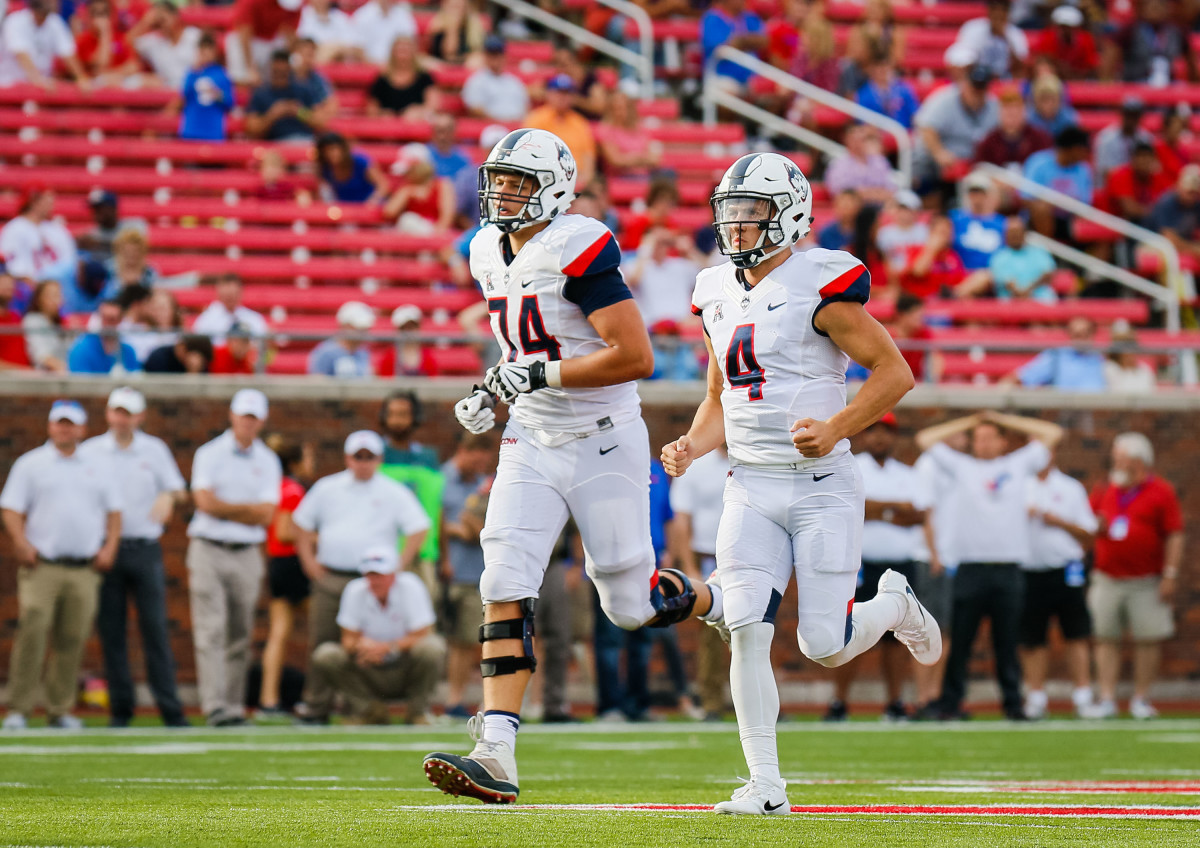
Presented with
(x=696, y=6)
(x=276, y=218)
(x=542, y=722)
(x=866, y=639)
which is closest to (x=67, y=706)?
(x=542, y=722)

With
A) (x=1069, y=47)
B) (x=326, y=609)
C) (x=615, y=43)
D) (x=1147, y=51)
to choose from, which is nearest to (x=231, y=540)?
(x=326, y=609)

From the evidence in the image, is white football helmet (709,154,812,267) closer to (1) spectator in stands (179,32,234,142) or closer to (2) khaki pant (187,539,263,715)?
(2) khaki pant (187,539,263,715)

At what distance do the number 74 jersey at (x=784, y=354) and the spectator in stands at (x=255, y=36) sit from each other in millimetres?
11278

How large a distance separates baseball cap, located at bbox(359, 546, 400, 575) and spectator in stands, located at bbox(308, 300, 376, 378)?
2376mm

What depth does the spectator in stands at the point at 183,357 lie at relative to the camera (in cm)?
1278

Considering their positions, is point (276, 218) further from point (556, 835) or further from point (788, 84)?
point (556, 835)

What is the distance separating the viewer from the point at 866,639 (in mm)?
5949

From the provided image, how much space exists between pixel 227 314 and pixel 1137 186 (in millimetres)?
8927

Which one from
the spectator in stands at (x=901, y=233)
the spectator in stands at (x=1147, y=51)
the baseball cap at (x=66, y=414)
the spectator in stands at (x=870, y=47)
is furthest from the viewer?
the spectator in stands at (x=1147, y=51)

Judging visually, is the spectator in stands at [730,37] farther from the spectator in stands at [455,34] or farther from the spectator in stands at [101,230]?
the spectator in stands at [101,230]

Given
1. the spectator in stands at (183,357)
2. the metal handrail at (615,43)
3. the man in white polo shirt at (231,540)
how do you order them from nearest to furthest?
the man in white polo shirt at (231,540)
the spectator in stands at (183,357)
the metal handrail at (615,43)

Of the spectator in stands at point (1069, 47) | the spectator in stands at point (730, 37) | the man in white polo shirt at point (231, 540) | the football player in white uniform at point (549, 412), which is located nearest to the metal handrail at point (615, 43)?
the spectator in stands at point (730, 37)

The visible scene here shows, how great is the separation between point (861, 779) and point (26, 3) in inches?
452

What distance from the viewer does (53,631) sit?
11.2 meters
